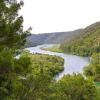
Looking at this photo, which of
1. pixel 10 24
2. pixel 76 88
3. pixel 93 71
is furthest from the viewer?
pixel 93 71

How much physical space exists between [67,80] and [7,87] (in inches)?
1640

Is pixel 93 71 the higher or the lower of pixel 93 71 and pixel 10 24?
the lower

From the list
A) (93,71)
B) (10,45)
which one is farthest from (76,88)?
(93,71)

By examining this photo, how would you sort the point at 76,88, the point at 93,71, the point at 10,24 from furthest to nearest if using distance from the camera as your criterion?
the point at 93,71 → the point at 76,88 → the point at 10,24

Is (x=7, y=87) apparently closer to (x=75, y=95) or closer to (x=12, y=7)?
(x=12, y=7)

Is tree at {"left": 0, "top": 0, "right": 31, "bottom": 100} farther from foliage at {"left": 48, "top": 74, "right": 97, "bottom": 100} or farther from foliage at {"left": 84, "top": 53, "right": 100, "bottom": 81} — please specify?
foliage at {"left": 84, "top": 53, "right": 100, "bottom": 81}

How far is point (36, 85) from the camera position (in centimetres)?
3030

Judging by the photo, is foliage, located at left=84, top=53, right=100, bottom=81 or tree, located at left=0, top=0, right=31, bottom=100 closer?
tree, located at left=0, top=0, right=31, bottom=100

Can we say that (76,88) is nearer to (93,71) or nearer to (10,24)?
(10,24)

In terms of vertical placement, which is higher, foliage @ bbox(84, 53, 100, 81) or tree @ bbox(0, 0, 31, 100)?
tree @ bbox(0, 0, 31, 100)

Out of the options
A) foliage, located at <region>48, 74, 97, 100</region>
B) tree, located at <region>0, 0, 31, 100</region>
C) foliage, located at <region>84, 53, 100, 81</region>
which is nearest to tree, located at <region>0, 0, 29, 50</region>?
tree, located at <region>0, 0, 31, 100</region>

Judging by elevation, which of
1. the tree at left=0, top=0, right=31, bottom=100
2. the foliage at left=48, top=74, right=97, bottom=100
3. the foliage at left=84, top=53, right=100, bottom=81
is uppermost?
the tree at left=0, top=0, right=31, bottom=100

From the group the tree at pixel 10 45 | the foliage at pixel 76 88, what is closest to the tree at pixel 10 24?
the tree at pixel 10 45

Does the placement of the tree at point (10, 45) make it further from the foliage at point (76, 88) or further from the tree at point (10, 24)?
the foliage at point (76, 88)
